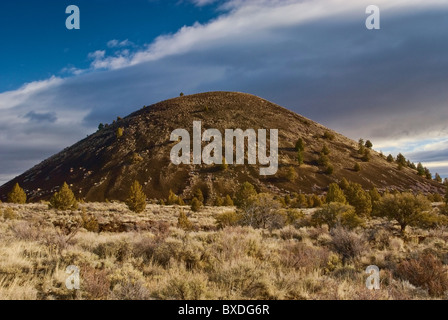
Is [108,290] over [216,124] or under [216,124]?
under

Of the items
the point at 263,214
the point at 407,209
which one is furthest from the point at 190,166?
the point at 407,209

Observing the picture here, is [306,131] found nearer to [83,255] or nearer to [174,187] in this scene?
[174,187]

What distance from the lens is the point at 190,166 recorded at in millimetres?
95812

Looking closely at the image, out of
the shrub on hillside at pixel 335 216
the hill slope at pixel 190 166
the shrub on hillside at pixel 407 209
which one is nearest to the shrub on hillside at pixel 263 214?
the shrub on hillside at pixel 335 216

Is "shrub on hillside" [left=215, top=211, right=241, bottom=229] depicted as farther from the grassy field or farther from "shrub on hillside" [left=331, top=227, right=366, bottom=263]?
the grassy field

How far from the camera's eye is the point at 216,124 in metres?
114

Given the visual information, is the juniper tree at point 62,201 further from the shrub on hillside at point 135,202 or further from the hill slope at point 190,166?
the hill slope at point 190,166

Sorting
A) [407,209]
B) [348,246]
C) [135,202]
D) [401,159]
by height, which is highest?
[401,159]

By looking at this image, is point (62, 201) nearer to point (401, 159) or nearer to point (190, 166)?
point (190, 166)

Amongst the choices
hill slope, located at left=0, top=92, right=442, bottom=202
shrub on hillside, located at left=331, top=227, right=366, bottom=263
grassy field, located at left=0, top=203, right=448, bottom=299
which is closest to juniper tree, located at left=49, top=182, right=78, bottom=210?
grassy field, located at left=0, top=203, right=448, bottom=299

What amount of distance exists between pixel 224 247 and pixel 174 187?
78163mm

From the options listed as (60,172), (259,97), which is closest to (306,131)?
(259,97)

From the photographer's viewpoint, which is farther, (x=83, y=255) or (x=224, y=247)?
(x=224, y=247)
